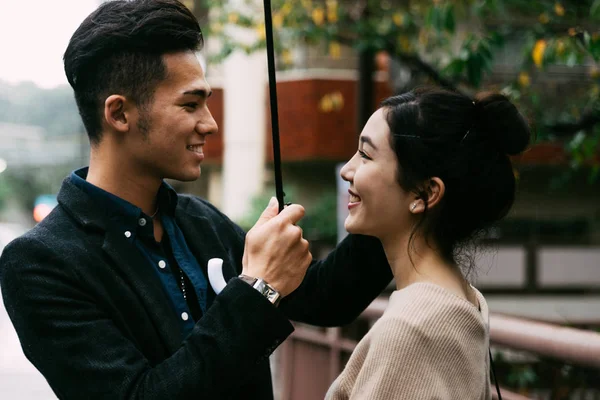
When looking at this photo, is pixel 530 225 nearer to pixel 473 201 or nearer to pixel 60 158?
pixel 473 201

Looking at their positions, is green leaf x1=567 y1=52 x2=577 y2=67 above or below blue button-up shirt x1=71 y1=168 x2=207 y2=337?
above

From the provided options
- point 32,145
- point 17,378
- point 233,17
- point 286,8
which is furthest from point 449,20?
point 32,145

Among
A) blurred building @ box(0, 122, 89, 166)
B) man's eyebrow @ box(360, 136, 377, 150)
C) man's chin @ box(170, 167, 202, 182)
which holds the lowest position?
blurred building @ box(0, 122, 89, 166)

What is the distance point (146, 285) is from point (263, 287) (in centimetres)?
32

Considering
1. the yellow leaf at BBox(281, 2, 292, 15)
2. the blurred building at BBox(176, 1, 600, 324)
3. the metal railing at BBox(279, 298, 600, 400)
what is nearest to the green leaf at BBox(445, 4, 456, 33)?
the metal railing at BBox(279, 298, 600, 400)

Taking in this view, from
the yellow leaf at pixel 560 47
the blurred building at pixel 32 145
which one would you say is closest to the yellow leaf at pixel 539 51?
the yellow leaf at pixel 560 47

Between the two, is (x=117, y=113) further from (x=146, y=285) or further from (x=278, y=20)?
(x=278, y=20)

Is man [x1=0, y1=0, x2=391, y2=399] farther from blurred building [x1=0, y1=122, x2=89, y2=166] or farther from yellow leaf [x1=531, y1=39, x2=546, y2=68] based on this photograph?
blurred building [x1=0, y1=122, x2=89, y2=166]

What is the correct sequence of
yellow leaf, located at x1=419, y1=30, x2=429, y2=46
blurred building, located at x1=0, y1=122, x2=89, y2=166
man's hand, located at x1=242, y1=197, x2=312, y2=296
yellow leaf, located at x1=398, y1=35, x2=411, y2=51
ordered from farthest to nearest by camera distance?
blurred building, located at x1=0, y1=122, x2=89, y2=166
yellow leaf, located at x1=419, y1=30, x2=429, y2=46
yellow leaf, located at x1=398, y1=35, x2=411, y2=51
man's hand, located at x1=242, y1=197, x2=312, y2=296

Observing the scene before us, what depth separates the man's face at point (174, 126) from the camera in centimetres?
226

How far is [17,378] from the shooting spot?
10.7 m

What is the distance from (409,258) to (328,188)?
1450cm

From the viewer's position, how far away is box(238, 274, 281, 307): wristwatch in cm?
207

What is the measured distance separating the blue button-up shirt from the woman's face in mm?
424
